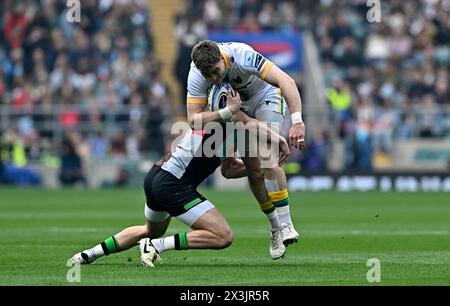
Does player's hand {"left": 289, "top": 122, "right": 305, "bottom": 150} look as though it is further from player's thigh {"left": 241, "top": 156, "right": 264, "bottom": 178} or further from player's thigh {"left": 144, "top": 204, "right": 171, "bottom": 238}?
player's thigh {"left": 144, "top": 204, "right": 171, "bottom": 238}

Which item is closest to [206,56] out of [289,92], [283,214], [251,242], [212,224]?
[289,92]

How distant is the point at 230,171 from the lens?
512 inches

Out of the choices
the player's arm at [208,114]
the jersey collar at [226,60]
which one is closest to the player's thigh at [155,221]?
the player's arm at [208,114]

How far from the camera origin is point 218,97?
12.2 m

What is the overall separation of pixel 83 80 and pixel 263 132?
1964 centimetres

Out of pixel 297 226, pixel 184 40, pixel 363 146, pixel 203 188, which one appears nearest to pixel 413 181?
pixel 363 146

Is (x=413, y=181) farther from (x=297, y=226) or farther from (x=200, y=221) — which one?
(x=200, y=221)

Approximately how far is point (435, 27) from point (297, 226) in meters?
16.4

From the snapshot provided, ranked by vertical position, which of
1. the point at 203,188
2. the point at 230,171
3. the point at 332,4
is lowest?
the point at 203,188

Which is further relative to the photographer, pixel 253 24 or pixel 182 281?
pixel 253 24

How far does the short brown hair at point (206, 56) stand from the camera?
11.6m

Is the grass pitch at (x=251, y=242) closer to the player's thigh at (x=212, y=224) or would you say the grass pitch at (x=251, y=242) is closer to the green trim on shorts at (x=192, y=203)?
the player's thigh at (x=212, y=224)

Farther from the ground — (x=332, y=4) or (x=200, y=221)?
(x=332, y=4)

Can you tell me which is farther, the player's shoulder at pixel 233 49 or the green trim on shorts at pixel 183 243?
the player's shoulder at pixel 233 49
